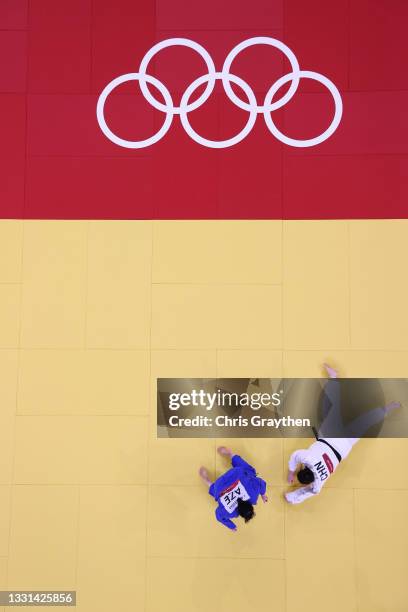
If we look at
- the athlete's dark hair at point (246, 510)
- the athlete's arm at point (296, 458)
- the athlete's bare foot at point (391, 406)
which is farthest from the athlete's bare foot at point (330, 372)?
the athlete's dark hair at point (246, 510)

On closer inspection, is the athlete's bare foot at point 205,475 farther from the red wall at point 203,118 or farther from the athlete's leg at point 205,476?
the red wall at point 203,118

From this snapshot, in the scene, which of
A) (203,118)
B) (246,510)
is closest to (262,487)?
(246,510)

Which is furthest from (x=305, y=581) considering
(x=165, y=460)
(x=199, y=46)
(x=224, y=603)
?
(x=199, y=46)

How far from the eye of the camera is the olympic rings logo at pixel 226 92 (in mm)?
3197

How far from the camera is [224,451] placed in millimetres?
3068

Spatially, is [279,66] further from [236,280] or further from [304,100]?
[236,280]

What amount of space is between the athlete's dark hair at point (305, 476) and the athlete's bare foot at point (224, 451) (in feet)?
1.43

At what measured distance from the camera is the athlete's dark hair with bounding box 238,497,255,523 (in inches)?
110

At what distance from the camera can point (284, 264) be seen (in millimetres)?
3158

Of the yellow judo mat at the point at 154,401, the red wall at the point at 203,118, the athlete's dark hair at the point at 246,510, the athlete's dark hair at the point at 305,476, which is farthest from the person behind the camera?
the red wall at the point at 203,118

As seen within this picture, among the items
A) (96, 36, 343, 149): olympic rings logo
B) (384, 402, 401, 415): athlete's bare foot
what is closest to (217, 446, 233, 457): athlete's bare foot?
(384, 402, 401, 415): athlete's bare foot

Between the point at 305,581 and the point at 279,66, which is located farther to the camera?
the point at 279,66

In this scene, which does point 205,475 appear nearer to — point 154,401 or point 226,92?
point 154,401

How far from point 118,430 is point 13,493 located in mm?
763
